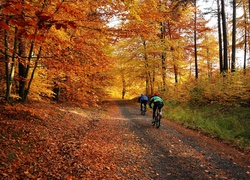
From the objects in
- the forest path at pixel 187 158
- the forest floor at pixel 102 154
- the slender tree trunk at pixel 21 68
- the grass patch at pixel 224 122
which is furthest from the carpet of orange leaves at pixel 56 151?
the grass patch at pixel 224 122

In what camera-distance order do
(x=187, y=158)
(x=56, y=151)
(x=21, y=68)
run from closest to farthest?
(x=56, y=151), (x=187, y=158), (x=21, y=68)

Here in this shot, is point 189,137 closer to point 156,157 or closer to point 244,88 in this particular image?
point 156,157

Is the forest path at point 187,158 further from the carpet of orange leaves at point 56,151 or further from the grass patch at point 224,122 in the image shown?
the grass patch at point 224,122

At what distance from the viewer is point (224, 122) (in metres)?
10.4

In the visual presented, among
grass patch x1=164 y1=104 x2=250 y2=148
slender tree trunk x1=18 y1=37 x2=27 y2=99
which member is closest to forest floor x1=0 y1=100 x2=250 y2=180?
grass patch x1=164 y1=104 x2=250 y2=148

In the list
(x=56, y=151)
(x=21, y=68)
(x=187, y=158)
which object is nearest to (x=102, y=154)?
(x=56, y=151)

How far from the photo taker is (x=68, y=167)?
512 cm

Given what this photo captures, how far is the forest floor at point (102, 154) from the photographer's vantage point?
4.98m

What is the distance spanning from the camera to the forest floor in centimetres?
498

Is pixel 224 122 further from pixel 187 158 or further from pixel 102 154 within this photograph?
pixel 102 154

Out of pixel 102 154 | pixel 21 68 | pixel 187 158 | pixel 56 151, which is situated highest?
pixel 21 68

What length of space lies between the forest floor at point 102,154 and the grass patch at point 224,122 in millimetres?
733

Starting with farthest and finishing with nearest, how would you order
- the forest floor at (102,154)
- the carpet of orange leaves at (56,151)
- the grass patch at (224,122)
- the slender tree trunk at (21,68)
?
the slender tree trunk at (21,68), the grass patch at (224,122), the forest floor at (102,154), the carpet of orange leaves at (56,151)

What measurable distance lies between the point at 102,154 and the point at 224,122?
23.5 ft
